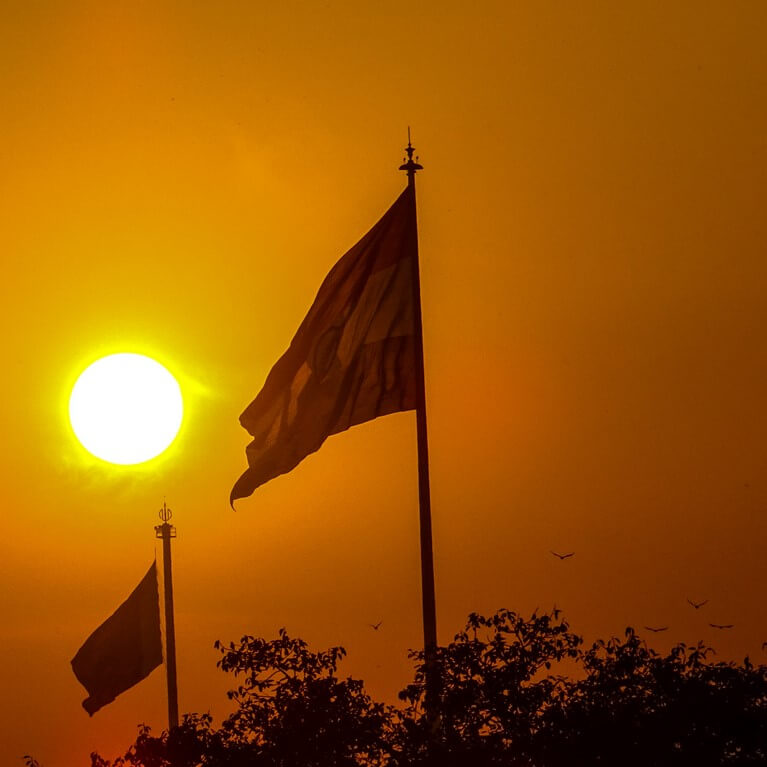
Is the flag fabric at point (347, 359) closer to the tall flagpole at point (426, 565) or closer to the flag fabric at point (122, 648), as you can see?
the tall flagpole at point (426, 565)

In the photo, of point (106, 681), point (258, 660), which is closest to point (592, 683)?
point (258, 660)

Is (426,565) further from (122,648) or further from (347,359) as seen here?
(122,648)

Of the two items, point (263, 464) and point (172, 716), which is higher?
point (172, 716)

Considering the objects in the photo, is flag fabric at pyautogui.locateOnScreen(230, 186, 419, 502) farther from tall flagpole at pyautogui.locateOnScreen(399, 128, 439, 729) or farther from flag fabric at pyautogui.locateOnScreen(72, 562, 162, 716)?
flag fabric at pyautogui.locateOnScreen(72, 562, 162, 716)

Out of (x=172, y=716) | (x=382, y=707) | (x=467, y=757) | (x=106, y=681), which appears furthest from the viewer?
(x=172, y=716)

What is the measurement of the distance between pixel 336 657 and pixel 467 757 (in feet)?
12.4

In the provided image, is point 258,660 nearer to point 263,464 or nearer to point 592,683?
point 263,464

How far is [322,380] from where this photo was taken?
33.4m

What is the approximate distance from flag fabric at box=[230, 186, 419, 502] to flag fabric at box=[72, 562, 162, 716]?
691 inches

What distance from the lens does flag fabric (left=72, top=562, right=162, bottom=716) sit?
50.4 metres

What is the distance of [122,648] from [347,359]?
19527mm

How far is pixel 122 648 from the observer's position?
50.4m

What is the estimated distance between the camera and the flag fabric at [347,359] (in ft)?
108

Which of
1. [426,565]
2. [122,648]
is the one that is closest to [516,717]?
[426,565]
